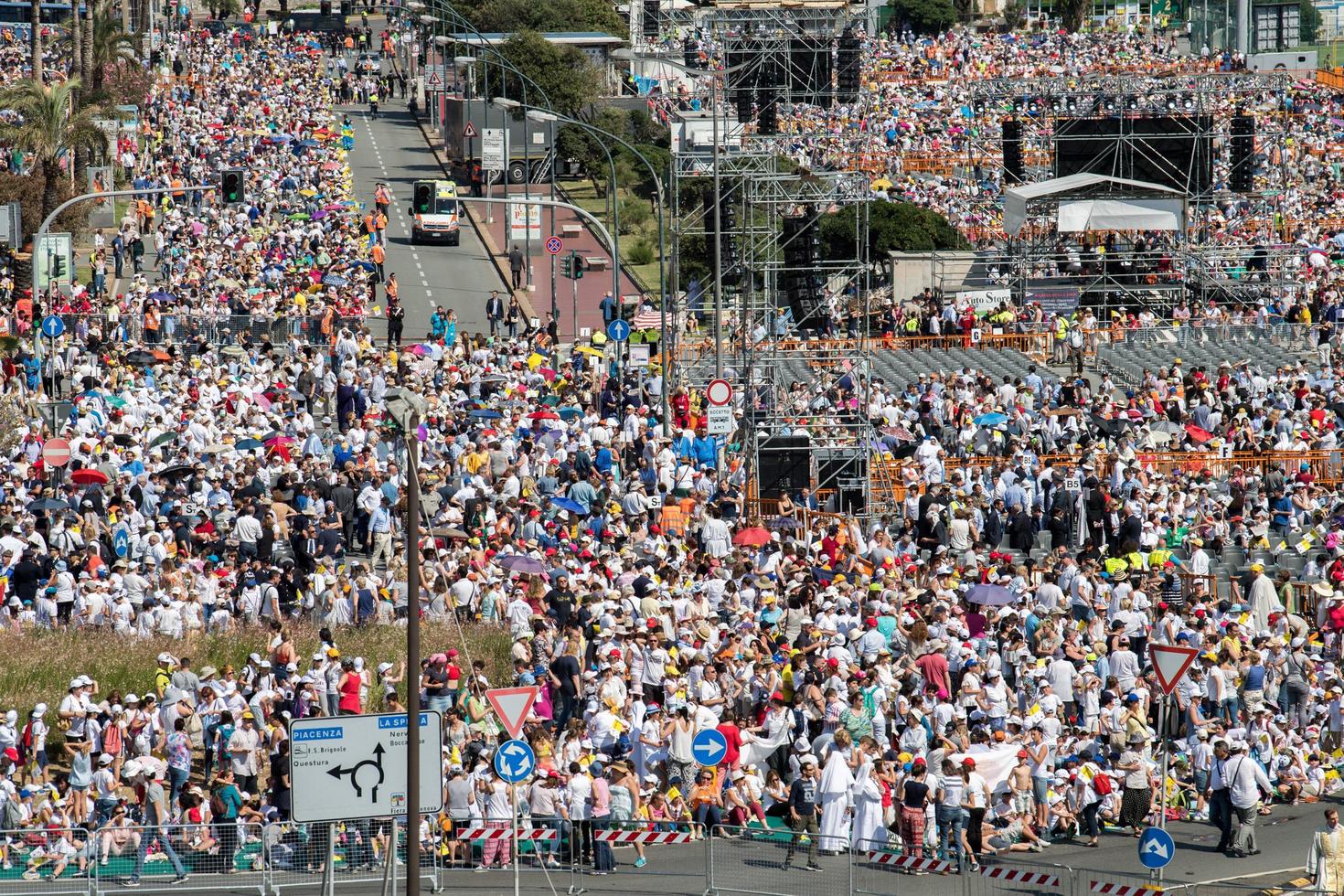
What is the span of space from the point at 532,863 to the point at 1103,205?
3500cm

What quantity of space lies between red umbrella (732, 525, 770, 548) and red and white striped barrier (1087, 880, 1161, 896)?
9.68 metres

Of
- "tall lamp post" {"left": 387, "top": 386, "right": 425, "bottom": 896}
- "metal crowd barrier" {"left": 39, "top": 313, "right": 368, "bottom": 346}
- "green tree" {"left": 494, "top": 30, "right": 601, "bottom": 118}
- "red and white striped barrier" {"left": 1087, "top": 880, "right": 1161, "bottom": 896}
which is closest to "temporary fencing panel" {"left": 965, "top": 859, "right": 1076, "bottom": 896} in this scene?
"red and white striped barrier" {"left": 1087, "top": 880, "right": 1161, "bottom": 896}

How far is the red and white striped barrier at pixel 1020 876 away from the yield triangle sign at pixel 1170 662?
2.01 metres

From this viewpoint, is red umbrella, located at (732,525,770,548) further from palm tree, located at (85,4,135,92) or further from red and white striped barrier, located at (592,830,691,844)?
palm tree, located at (85,4,135,92)

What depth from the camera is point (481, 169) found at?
218 ft

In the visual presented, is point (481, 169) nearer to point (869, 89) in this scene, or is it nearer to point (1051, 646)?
point (869, 89)

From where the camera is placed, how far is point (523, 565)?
2592 cm

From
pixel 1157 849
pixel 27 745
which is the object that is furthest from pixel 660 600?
pixel 1157 849

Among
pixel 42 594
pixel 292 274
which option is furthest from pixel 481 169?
pixel 42 594

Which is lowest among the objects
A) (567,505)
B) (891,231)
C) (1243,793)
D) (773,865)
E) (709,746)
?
(773,865)

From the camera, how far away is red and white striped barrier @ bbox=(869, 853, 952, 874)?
19484 mm

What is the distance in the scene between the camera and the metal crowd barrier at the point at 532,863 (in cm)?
1873

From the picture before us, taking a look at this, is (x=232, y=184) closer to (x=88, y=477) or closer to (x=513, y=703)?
(x=88, y=477)

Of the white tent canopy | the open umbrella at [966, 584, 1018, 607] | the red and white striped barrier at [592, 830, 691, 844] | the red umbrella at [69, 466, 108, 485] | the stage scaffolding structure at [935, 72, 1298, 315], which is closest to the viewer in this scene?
the red and white striped barrier at [592, 830, 691, 844]
